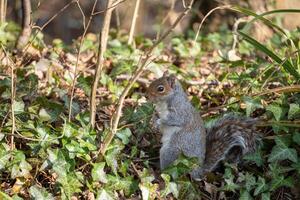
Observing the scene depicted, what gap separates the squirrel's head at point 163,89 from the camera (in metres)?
3.37

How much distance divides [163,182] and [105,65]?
1097 millimetres

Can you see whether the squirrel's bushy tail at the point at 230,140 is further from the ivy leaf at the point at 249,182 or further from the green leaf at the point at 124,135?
the green leaf at the point at 124,135

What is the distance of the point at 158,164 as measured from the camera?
10.7 ft

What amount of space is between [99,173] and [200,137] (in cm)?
59

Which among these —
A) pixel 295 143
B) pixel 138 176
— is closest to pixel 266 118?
pixel 295 143

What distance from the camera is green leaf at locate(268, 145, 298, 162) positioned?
3.04m

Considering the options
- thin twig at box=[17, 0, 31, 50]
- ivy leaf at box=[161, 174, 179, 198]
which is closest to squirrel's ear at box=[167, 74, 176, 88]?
ivy leaf at box=[161, 174, 179, 198]

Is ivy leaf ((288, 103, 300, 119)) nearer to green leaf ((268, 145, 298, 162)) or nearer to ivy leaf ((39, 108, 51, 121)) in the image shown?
green leaf ((268, 145, 298, 162))

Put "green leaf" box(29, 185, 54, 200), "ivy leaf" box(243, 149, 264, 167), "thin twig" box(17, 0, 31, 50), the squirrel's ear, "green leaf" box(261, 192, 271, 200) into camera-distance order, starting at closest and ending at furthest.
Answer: "green leaf" box(29, 185, 54, 200) → "green leaf" box(261, 192, 271, 200) → "ivy leaf" box(243, 149, 264, 167) → the squirrel's ear → "thin twig" box(17, 0, 31, 50)

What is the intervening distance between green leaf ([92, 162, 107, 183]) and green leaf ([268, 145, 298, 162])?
0.83m

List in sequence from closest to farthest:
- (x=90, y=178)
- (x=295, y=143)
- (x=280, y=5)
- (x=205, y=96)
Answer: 1. (x=90, y=178)
2. (x=295, y=143)
3. (x=205, y=96)
4. (x=280, y=5)

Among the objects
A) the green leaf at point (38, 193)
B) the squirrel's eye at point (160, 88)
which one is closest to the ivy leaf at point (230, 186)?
the squirrel's eye at point (160, 88)

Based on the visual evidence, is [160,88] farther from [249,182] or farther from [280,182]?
[280,182]

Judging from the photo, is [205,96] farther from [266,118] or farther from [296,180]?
[296,180]
